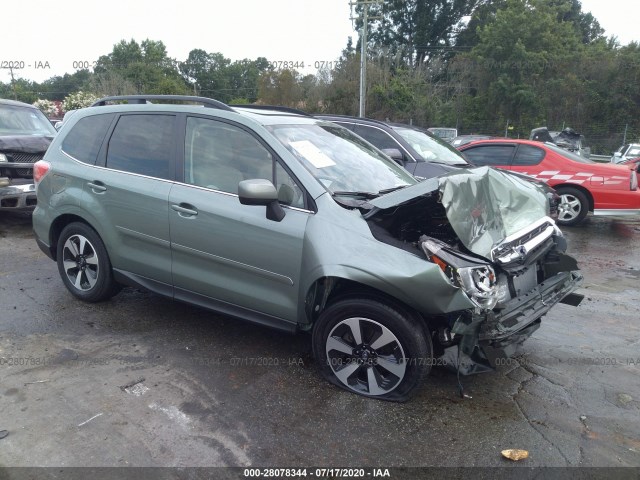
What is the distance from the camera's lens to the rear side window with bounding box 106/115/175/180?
4.16 meters

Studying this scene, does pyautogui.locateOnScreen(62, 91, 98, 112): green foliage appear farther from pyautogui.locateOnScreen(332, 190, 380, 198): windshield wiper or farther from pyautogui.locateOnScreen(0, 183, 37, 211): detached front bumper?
pyautogui.locateOnScreen(332, 190, 380, 198): windshield wiper

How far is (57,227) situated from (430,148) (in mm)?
6020

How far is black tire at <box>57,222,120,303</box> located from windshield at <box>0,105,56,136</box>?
190 inches

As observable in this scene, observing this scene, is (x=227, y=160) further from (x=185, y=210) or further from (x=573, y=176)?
(x=573, y=176)

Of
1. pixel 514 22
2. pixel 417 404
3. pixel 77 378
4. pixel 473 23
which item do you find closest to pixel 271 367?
pixel 417 404

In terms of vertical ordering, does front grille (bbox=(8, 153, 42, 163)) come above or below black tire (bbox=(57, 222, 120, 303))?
above

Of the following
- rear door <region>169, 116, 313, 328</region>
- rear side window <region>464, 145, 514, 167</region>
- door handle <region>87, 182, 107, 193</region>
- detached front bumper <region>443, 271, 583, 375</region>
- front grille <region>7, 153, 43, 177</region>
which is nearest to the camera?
detached front bumper <region>443, 271, 583, 375</region>

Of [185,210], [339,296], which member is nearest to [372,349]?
[339,296]

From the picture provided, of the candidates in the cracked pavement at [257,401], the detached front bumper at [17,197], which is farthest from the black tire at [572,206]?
the detached front bumper at [17,197]

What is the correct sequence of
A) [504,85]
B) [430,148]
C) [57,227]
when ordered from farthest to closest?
[504,85]
[430,148]
[57,227]

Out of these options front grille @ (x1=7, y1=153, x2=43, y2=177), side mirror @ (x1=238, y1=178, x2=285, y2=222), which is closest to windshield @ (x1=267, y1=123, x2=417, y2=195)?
side mirror @ (x1=238, y1=178, x2=285, y2=222)

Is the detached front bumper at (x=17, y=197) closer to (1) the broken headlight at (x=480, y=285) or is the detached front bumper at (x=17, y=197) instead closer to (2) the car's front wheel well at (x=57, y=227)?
(2) the car's front wheel well at (x=57, y=227)

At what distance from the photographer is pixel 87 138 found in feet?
15.5

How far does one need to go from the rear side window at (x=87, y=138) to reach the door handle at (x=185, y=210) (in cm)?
118
